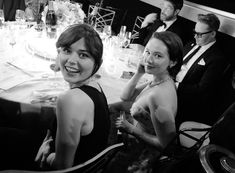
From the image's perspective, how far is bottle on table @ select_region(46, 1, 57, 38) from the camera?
2342 mm

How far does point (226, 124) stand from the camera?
179 centimetres

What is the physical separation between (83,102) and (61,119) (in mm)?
128

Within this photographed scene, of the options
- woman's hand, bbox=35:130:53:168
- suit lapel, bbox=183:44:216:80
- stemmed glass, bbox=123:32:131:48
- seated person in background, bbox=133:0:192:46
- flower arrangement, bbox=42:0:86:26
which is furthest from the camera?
seated person in background, bbox=133:0:192:46

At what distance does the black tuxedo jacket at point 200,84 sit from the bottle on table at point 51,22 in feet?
4.73

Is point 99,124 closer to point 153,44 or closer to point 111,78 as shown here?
point 153,44

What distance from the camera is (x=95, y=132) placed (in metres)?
1.18

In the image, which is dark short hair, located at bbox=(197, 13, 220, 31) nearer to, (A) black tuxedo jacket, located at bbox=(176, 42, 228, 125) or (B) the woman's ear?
(A) black tuxedo jacket, located at bbox=(176, 42, 228, 125)

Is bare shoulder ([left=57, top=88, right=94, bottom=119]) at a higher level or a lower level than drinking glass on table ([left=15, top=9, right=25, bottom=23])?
lower

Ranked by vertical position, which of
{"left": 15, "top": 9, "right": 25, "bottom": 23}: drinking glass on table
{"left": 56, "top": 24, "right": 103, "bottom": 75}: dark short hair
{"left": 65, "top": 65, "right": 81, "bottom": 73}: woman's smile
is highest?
{"left": 56, "top": 24, "right": 103, "bottom": 75}: dark short hair

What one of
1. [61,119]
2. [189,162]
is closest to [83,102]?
[61,119]

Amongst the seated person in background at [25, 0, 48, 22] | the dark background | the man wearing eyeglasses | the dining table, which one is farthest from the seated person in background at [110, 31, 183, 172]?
the dark background

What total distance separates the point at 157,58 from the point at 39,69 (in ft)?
3.13

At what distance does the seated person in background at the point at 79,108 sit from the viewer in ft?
3.59

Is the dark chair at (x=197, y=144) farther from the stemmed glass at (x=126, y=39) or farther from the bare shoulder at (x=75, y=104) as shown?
the stemmed glass at (x=126, y=39)
